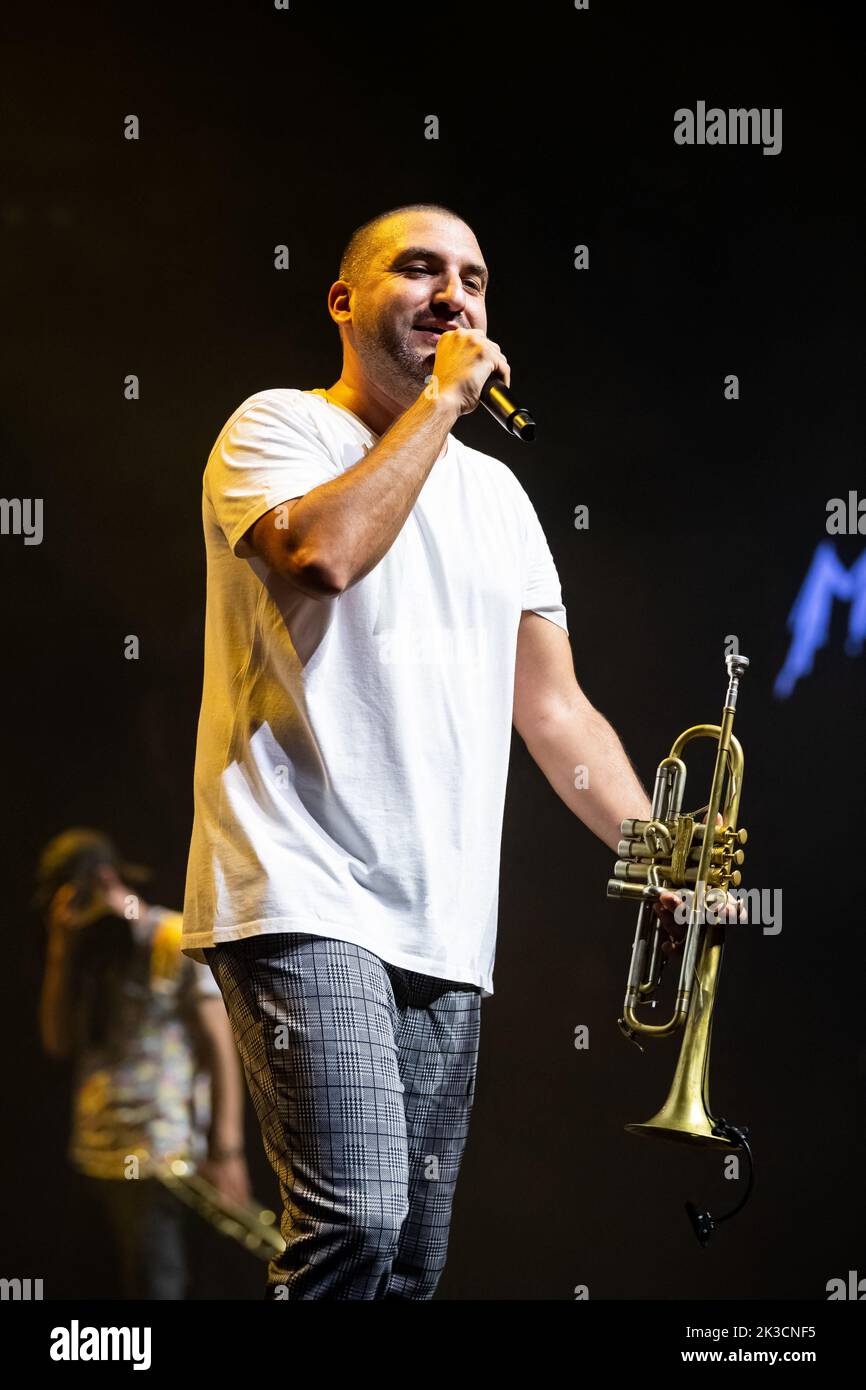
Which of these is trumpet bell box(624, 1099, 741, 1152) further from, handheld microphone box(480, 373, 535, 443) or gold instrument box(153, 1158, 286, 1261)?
gold instrument box(153, 1158, 286, 1261)

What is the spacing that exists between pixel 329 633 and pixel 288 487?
0.70ft

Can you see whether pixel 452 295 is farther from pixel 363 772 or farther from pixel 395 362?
pixel 363 772

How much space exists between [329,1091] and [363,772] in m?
0.43

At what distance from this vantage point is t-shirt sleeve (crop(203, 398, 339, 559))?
2.21 m

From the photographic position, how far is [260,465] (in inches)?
88.5

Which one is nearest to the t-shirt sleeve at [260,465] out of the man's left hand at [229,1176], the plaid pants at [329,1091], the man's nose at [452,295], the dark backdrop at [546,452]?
the man's nose at [452,295]

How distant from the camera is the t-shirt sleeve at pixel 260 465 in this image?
7.25 ft

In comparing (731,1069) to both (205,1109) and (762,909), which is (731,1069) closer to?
(762,909)

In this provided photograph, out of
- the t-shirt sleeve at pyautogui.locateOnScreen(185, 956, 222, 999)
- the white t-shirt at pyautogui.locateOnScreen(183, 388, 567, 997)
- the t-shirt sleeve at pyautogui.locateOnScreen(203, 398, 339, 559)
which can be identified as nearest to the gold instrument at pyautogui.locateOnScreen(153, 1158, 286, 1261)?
the t-shirt sleeve at pyautogui.locateOnScreen(185, 956, 222, 999)

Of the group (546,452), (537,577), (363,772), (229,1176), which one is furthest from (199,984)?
(363,772)

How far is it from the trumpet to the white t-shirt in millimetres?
260

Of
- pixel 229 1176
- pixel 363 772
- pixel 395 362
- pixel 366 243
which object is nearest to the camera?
pixel 363 772

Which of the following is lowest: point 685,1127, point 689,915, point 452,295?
point 685,1127

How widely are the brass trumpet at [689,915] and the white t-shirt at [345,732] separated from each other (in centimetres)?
26
